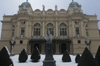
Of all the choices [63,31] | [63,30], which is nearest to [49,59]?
[63,31]

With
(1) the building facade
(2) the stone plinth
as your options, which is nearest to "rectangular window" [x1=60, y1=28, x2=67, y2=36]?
(1) the building facade

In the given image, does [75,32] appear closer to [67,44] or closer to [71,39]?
[71,39]

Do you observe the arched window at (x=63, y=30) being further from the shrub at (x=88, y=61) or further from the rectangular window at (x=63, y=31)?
the shrub at (x=88, y=61)

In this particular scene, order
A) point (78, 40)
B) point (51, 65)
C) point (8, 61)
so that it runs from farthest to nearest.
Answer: point (78, 40), point (51, 65), point (8, 61)

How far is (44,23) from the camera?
114ft

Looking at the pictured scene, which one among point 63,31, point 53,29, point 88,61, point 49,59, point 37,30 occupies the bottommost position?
point 49,59

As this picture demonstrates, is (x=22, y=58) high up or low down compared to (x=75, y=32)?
down

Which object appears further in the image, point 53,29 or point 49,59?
point 53,29

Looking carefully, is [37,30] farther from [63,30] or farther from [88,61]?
[88,61]

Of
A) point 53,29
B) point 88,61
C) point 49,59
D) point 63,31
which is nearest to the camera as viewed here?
→ point 88,61

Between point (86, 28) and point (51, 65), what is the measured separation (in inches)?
1074

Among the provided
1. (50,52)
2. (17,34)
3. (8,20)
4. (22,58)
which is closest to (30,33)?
(17,34)

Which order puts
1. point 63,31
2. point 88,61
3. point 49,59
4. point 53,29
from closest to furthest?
1. point 88,61
2. point 49,59
3. point 63,31
4. point 53,29

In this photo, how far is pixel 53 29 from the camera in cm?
3488
